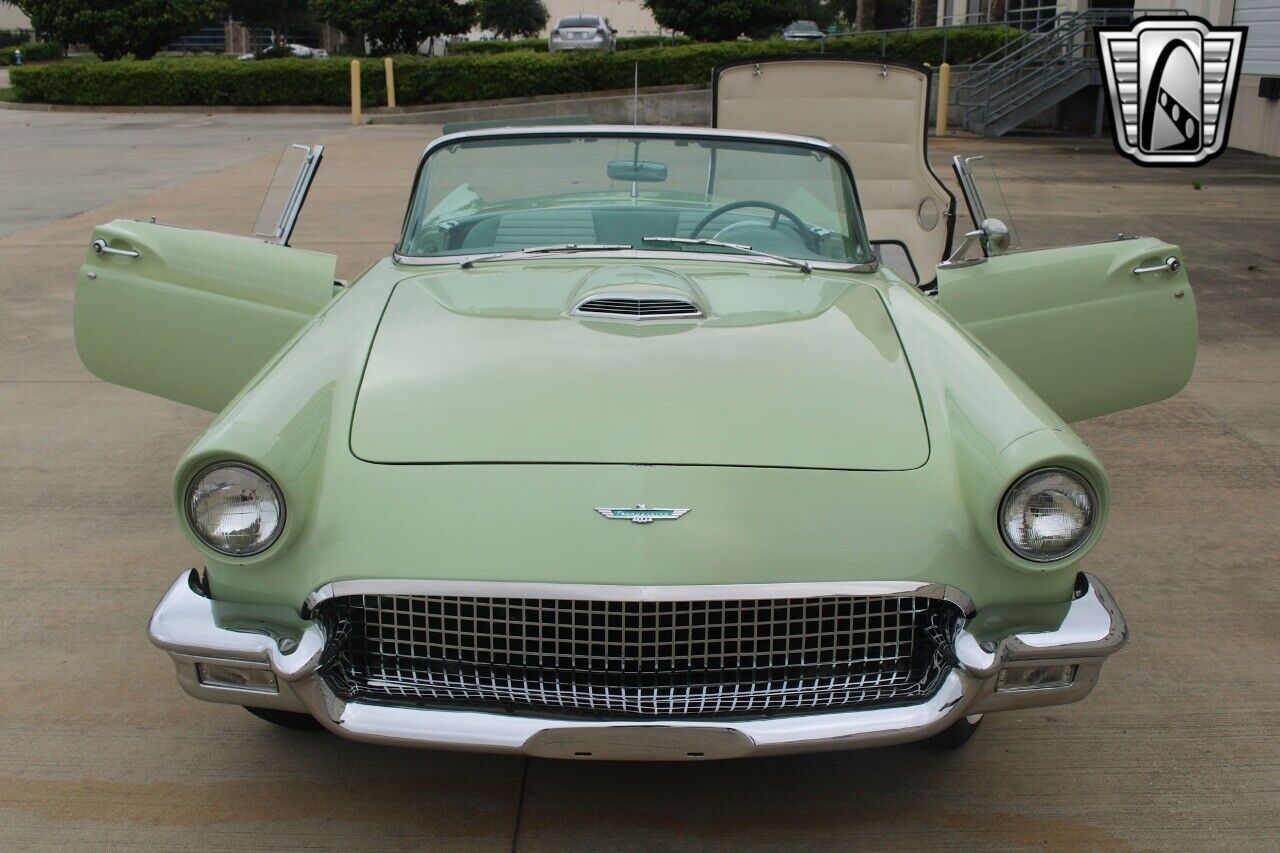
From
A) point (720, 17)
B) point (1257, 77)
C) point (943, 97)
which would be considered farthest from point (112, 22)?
point (1257, 77)

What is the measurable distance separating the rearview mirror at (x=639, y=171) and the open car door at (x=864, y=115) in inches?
100

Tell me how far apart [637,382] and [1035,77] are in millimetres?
21509

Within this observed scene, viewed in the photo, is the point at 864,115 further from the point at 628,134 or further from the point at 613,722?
the point at 613,722

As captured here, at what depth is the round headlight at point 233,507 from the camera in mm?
2613

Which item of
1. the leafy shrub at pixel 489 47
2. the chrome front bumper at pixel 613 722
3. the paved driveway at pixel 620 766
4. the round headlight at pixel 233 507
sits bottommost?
the paved driveway at pixel 620 766

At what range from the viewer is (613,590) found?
2.44 m

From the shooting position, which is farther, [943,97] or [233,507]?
[943,97]

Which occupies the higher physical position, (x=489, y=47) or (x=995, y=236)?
(x=489, y=47)

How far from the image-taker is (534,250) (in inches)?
152

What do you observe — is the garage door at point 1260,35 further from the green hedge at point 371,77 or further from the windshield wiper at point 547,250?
the windshield wiper at point 547,250

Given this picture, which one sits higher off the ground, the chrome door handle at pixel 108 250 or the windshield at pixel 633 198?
the windshield at pixel 633 198

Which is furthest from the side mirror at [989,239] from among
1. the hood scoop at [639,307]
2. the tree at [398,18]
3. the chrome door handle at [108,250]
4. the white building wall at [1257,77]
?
the tree at [398,18]

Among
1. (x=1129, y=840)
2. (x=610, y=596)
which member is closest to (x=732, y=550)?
(x=610, y=596)

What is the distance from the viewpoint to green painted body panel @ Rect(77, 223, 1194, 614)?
2.52 metres
